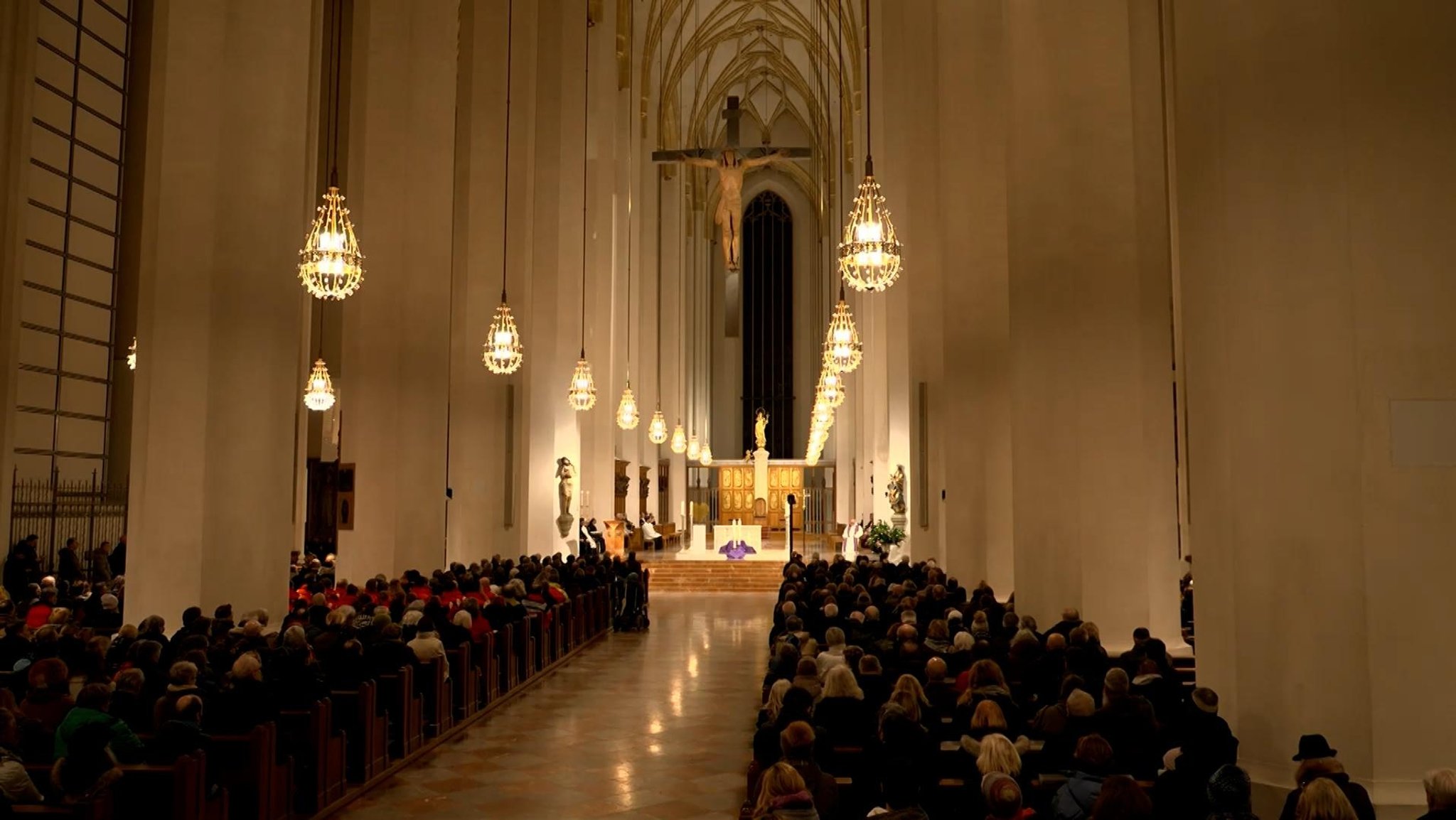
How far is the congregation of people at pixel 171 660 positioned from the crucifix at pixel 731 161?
68.3 feet

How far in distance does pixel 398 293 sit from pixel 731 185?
21445 millimetres

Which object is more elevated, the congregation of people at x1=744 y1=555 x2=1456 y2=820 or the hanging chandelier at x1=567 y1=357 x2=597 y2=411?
the hanging chandelier at x1=567 y1=357 x2=597 y2=411

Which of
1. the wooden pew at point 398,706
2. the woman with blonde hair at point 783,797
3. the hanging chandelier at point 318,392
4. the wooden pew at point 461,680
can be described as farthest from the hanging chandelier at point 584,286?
the woman with blonde hair at point 783,797

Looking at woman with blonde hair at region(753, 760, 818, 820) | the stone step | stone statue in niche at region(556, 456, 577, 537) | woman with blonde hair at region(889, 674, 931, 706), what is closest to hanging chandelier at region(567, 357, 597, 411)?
stone statue in niche at region(556, 456, 577, 537)

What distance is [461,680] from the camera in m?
10.9

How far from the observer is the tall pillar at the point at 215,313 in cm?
1109

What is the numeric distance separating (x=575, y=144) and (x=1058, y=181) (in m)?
17.5

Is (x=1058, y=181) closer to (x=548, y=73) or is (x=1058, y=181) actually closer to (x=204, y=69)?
(x=204, y=69)

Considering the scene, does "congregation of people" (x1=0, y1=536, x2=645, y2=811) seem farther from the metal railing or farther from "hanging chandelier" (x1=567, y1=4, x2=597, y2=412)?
"hanging chandelier" (x1=567, y1=4, x2=597, y2=412)

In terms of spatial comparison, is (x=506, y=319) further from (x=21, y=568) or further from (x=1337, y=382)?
(x=1337, y=382)

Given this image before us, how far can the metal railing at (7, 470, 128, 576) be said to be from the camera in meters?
18.0

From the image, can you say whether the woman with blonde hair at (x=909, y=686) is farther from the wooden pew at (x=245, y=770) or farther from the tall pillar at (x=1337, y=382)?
the wooden pew at (x=245, y=770)

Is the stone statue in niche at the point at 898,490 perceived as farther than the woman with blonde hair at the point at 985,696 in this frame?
Yes

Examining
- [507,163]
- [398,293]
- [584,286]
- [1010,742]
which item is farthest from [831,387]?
[1010,742]
